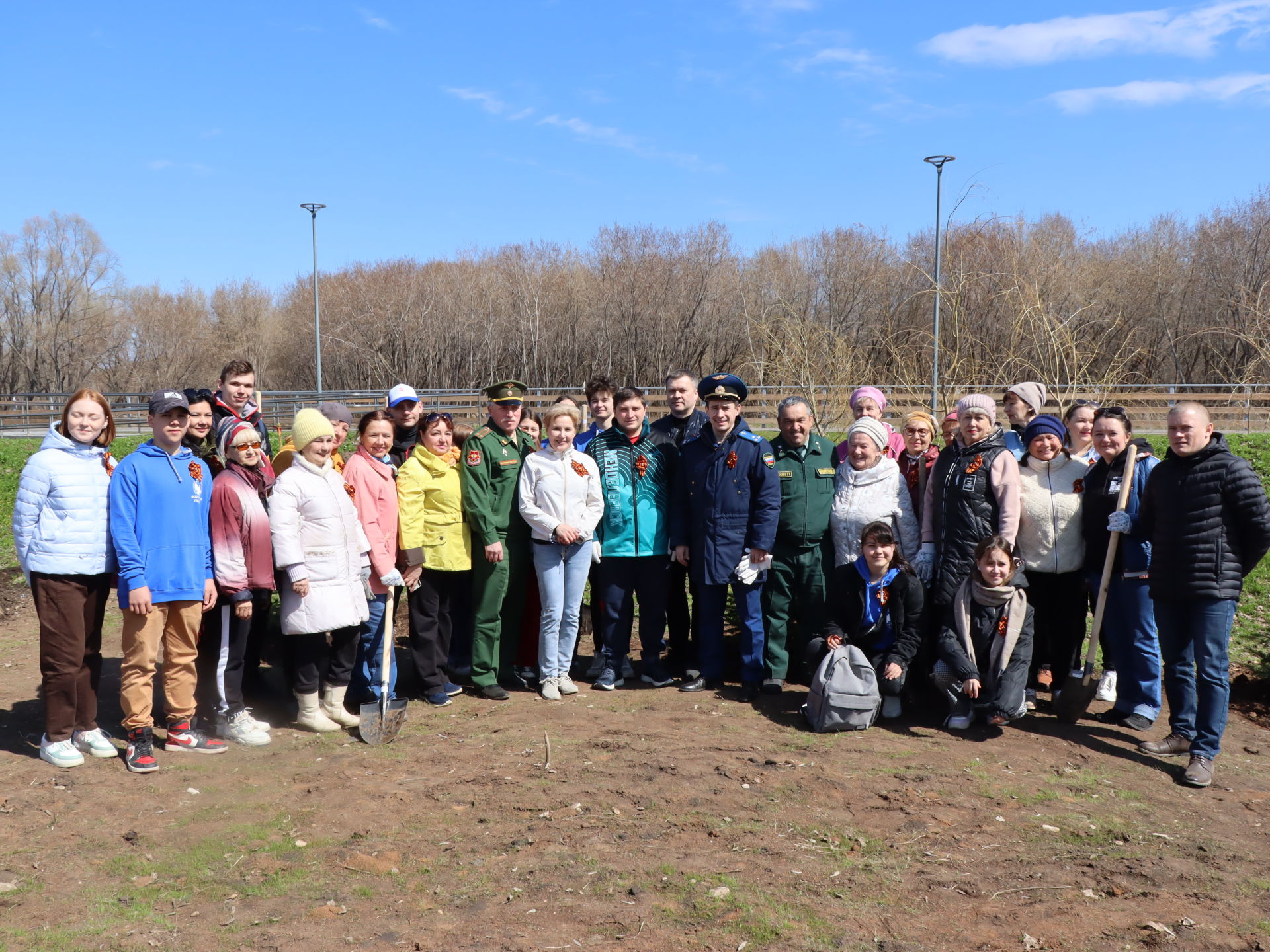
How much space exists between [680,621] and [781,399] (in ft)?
34.6

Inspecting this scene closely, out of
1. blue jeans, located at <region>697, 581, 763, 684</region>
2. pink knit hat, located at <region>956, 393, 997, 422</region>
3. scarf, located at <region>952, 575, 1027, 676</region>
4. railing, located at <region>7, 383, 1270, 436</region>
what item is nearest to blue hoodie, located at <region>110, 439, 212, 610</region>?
blue jeans, located at <region>697, 581, 763, 684</region>

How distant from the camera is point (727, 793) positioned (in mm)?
4840

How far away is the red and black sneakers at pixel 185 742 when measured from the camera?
5.33 metres

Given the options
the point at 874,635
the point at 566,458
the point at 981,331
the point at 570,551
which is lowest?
the point at 874,635

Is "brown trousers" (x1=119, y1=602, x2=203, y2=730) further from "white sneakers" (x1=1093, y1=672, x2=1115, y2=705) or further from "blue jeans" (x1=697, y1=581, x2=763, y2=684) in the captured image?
"white sneakers" (x1=1093, y1=672, x2=1115, y2=705)

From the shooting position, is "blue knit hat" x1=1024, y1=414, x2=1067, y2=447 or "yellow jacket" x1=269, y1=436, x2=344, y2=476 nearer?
"yellow jacket" x1=269, y1=436, x2=344, y2=476

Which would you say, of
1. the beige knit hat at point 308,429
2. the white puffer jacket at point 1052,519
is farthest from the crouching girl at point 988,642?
the beige knit hat at point 308,429

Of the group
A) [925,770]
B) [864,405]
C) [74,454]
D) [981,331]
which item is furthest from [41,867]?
[981,331]

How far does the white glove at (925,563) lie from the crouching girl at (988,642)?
0.30 meters

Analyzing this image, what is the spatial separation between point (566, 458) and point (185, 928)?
3616mm

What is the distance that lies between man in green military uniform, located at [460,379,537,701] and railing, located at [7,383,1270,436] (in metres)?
Result: 6.32

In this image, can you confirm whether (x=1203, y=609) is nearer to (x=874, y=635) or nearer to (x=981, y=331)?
(x=874, y=635)

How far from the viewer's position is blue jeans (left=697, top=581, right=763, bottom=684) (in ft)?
21.4

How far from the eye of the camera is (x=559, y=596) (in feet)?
21.2
